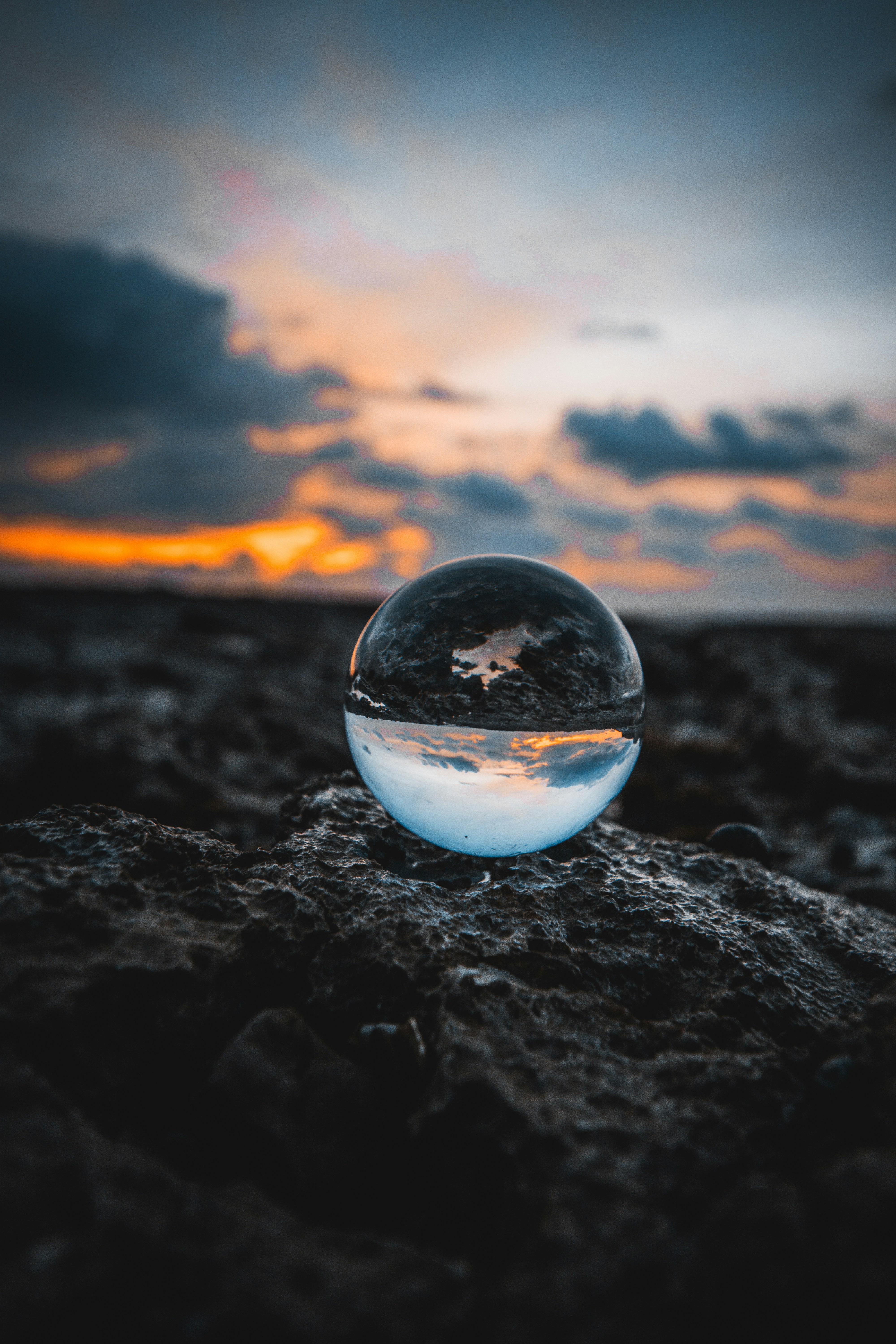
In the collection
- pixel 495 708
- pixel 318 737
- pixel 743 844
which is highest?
pixel 495 708

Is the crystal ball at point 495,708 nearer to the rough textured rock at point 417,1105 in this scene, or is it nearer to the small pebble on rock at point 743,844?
the rough textured rock at point 417,1105

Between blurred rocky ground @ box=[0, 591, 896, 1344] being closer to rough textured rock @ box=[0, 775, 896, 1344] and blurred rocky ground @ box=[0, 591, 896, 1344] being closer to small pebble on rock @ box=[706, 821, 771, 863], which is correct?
rough textured rock @ box=[0, 775, 896, 1344]

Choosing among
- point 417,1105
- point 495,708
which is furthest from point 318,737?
point 417,1105

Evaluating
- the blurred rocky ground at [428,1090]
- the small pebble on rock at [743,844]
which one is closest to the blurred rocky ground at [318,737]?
the blurred rocky ground at [428,1090]

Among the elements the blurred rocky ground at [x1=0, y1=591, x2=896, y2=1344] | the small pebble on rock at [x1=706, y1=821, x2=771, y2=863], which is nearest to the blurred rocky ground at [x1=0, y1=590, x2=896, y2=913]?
the blurred rocky ground at [x1=0, y1=591, x2=896, y2=1344]

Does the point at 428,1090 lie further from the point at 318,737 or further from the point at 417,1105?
the point at 318,737
